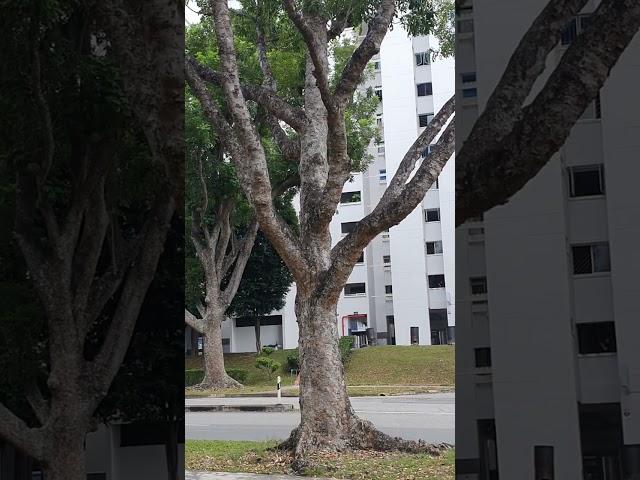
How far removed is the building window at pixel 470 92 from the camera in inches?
41.6

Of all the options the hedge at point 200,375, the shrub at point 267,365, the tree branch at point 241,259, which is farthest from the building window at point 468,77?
the shrub at point 267,365

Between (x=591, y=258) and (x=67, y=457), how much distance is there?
112 centimetres

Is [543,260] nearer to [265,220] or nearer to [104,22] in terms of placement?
[104,22]

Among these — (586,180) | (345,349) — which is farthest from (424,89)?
(586,180)

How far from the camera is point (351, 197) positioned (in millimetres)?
11680

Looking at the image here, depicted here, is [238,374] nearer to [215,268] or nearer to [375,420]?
[215,268]

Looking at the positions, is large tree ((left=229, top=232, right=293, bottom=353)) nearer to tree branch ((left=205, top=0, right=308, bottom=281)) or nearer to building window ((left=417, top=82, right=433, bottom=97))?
building window ((left=417, top=82, right=433, bottom=97))

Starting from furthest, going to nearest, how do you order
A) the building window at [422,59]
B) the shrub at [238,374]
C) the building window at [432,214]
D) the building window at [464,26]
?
the shrub at [238,374] → the building window at [422,59] → the building window at [432,214] → the building window at [464,26]

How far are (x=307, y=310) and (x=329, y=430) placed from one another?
2.82 ft

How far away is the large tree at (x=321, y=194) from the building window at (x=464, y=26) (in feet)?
12.9

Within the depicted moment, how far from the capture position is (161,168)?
66.0 inches

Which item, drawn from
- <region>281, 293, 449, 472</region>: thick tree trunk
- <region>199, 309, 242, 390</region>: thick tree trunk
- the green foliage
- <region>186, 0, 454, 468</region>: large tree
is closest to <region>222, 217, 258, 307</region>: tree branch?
<region>199, 309, 242, 390</region>: thick tree trunk

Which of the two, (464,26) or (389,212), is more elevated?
(389,212)

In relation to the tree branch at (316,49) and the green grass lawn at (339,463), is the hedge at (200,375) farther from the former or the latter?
the tree branch at (316,49)
